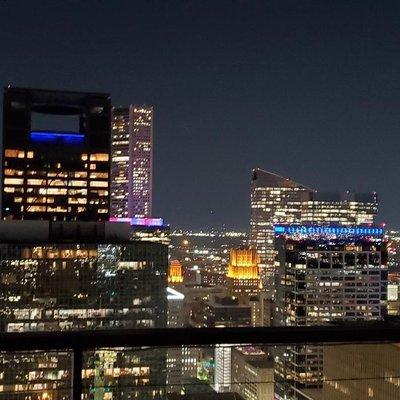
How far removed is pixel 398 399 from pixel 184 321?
5029 cm

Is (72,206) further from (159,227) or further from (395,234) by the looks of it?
(395,234)

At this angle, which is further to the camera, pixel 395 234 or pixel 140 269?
pixel 395 234

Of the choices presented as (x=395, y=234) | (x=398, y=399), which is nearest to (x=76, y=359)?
(x=398, y=399)

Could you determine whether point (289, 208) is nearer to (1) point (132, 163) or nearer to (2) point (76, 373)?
(1) point (132, 163)

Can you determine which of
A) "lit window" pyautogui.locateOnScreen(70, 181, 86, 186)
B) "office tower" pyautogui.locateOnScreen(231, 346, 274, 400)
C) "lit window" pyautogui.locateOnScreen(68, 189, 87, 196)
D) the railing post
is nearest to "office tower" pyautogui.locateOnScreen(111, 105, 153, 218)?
"lit window" pyautogui.locateOnScreen(68, 189, 87, 196)

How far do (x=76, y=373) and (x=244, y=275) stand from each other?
66571mm

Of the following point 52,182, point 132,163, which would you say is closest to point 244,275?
point 132,163

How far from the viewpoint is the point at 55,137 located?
43.7m

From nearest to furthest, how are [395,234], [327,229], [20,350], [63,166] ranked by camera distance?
[20,350], [63,166], [327,229], [395,234]

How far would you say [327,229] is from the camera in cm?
4547

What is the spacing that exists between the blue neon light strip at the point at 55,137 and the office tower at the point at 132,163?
37792 mm

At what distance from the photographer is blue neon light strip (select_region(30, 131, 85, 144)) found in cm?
4299

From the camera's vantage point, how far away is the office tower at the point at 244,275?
6508 cm

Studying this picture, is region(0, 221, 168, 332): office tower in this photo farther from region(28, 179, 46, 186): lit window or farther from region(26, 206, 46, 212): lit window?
region(28, 179, 46, 186): lit window
